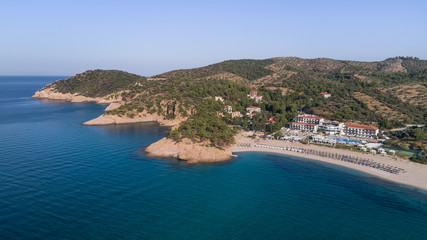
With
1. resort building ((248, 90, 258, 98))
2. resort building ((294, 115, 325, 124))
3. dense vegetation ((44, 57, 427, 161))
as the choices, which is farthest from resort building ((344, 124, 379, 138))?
resort building ((248, 90, 258, 98))

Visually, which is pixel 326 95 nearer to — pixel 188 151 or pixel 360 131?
pixel 360 131

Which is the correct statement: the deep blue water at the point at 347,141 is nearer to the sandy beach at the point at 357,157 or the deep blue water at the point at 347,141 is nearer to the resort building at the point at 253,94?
the sandy beach at the point at 357,157

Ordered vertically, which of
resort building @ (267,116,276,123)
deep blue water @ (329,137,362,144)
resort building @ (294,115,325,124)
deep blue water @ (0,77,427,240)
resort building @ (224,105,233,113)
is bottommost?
deep blue water @ (0,77,427,240)

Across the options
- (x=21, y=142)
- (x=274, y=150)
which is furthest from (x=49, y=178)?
(x=274, y=150)

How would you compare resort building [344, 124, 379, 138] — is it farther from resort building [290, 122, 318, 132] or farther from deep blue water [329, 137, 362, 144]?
resort building [290, 122, 318, 132]

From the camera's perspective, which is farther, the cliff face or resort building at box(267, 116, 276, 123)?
resort building at box(267, 116, 276, 123)

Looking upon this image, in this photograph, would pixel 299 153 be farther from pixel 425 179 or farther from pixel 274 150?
pixel 425 179
